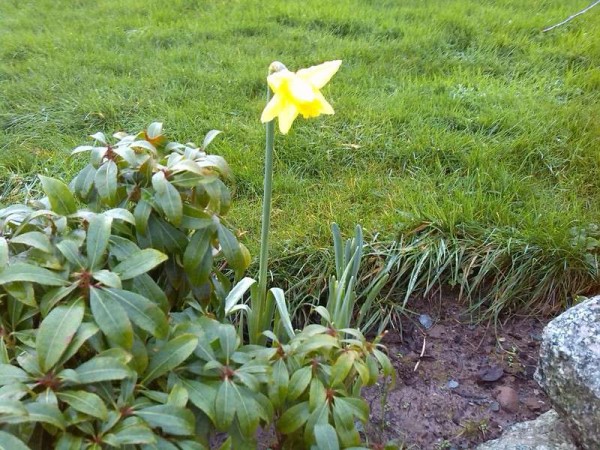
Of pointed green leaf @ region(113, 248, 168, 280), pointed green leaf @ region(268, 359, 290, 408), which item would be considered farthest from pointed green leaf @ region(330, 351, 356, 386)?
pointed green leaf @ region(113, 248, 168, 280)

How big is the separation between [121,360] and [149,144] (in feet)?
2.08

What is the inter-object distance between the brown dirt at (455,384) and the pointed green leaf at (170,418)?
889mm

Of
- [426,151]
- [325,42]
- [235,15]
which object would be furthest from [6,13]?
[426,151]

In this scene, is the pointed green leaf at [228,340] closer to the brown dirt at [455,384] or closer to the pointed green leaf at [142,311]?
the pointed green leaf at [142,311]

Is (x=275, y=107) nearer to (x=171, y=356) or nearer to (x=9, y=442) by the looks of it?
(x=171, y=356)

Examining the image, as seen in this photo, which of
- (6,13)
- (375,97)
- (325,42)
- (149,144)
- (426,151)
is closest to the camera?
(149,144)

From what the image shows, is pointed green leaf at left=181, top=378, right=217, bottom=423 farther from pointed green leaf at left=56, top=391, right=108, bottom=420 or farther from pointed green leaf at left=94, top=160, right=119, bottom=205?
pointed green leaf at left=94, top=160, right=119, bottom=205

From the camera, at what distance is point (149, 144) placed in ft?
5.42

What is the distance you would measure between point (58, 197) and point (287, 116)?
628mm

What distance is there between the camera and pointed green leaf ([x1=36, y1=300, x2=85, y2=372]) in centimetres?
121

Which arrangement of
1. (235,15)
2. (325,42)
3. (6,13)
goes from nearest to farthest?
(325,42) < (235,15) < (6,13)

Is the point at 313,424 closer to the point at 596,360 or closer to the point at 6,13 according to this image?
the point at 596,360

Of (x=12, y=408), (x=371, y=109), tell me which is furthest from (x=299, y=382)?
(x=371, y=109)

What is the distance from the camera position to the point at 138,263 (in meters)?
1.38
